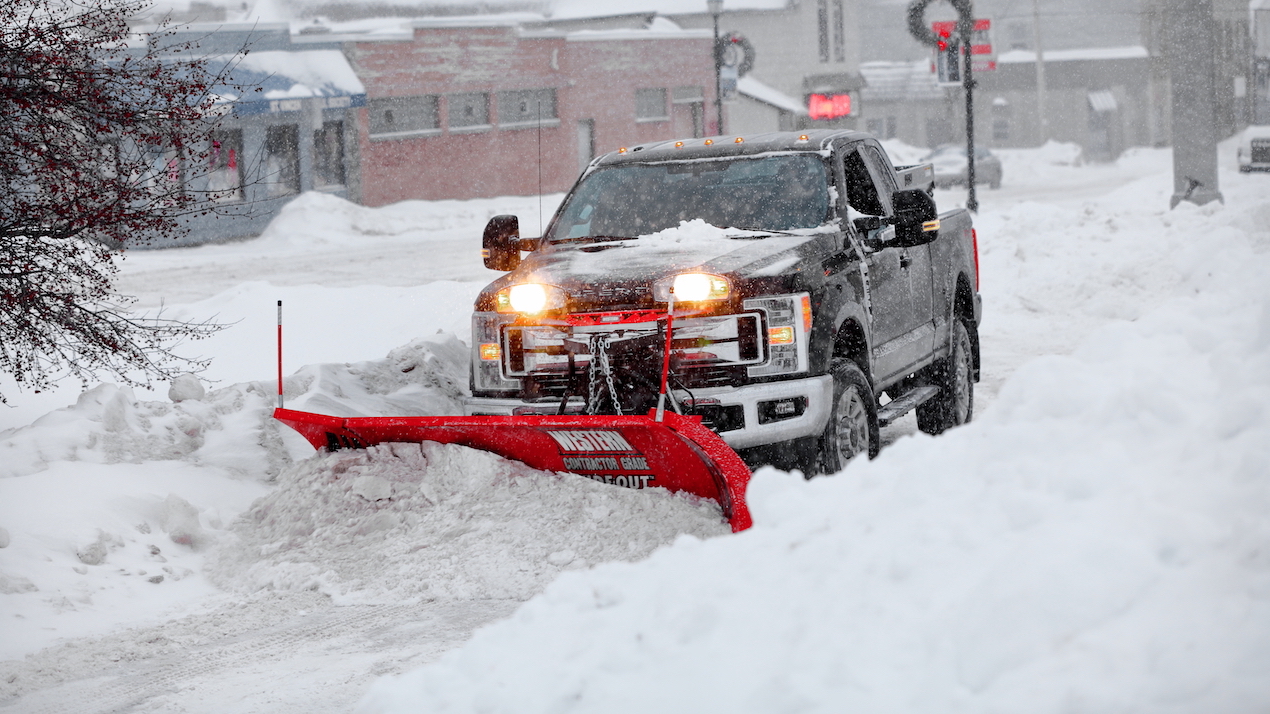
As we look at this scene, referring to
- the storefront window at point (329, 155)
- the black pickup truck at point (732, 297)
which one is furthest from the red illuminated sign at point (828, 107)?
the black pickup truck at point (732, 297)

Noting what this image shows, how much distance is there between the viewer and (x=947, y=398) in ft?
30.0

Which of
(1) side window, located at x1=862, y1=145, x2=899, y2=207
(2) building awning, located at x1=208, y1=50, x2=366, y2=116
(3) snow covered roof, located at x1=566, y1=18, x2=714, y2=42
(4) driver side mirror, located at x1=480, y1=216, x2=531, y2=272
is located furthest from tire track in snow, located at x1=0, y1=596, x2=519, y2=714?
(3) snow covered roof, located at x1=566, y1=18, x2=714, y2=42

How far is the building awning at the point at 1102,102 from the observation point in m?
67.5

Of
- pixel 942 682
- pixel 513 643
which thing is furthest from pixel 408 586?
pixel 942 682

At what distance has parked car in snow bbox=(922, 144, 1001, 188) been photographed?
4122 centimetres

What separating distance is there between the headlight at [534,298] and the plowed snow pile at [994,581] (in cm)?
254

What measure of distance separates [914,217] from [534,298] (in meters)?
2.20

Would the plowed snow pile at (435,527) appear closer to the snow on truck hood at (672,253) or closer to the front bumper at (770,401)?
the front bumper at (770,401)

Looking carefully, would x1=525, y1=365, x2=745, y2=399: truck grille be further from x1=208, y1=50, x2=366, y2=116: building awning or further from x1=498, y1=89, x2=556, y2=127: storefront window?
x1=498, y1=89, x2=556, y2=127: storefront window

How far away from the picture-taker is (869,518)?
13.0 ft

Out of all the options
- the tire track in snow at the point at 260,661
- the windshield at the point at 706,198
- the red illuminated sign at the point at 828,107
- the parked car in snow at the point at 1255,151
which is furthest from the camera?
the red illuminated sign at the point at 828,107

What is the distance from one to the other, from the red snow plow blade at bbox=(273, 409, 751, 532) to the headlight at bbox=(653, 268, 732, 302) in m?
0.74

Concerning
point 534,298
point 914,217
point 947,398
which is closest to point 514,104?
point 947,398

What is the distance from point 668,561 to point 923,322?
15.5ft
